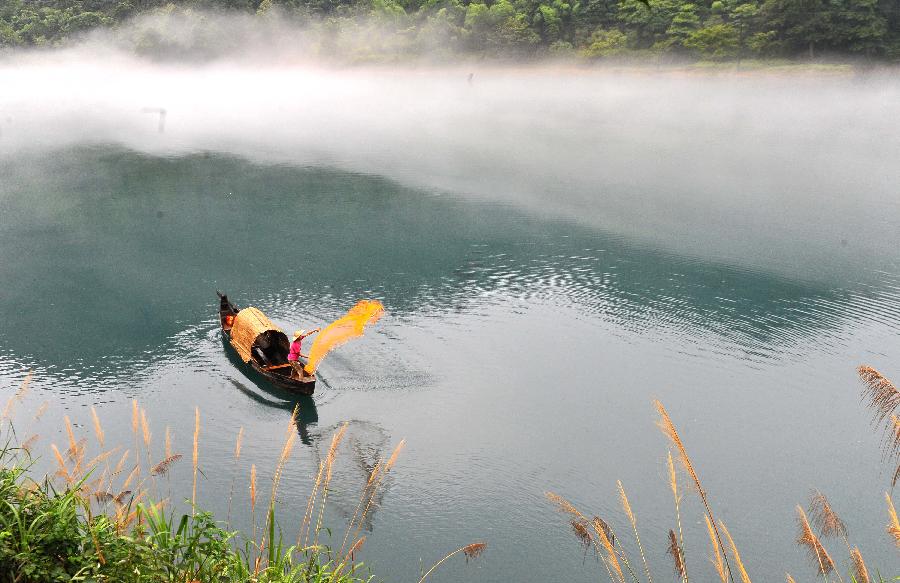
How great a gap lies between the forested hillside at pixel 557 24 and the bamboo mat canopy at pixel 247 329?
36.0m

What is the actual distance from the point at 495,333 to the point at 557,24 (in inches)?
2577

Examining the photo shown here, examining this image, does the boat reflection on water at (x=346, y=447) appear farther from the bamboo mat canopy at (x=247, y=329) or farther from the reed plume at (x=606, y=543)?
the reed plume at (x=606, y=543)

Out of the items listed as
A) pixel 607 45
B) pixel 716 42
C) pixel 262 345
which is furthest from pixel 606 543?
pixel 607 45

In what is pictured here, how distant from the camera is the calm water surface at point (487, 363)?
16.4 meters

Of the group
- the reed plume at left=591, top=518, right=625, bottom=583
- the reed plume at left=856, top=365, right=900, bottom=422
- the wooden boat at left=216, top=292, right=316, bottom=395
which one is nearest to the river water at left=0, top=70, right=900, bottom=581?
the wooden boat at left=216, top=292, right=316, bottom=395

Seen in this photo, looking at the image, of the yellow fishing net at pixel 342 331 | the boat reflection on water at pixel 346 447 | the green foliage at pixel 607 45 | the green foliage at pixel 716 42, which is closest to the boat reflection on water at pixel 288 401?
the boat reflection on water at pixel 346 447

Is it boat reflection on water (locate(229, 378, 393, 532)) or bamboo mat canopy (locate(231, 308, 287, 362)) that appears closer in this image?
boat reflection on water (locate(229, 378, 393, 532))

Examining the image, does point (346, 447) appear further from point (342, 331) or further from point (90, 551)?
point (90, 551)

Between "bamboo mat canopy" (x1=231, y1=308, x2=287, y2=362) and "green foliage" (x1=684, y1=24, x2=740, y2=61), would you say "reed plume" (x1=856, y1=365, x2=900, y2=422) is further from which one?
"green foliage" (x1=684, y1=24, x2=740, y2=61)

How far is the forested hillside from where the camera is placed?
210 ft

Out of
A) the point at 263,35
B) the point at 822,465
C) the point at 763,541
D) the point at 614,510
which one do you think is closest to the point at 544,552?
the point at 614,510

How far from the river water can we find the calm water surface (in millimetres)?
87

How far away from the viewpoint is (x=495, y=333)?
80.9 ft

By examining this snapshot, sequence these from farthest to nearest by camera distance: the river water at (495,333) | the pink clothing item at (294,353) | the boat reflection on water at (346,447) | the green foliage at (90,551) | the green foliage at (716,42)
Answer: the green foliage at (716,42) → the pink clothing item at (294,353) → the river water at (495,333) → the boat reflection on water at (346,447) → the green foliage at (90,551)
